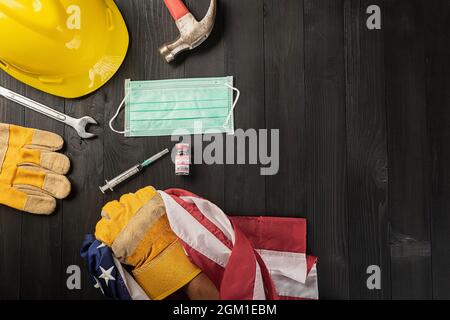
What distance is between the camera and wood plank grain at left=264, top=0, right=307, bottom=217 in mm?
1093

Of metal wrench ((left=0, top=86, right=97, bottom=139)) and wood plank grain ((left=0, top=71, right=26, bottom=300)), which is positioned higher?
metal wrench ((left=0, top=86, right=97, bottom=139))

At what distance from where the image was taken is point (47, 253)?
3.73 ft

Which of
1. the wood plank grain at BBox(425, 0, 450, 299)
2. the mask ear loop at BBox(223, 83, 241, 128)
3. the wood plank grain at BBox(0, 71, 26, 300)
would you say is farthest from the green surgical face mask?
the wood plank grain at BBox(425, 0, 450, 299)

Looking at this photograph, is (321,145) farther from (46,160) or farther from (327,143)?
(46,160)

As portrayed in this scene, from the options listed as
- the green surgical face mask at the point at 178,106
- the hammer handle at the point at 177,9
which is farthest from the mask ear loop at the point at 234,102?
the hammer handle at the point at 177,9

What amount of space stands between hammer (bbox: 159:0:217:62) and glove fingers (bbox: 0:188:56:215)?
64cm

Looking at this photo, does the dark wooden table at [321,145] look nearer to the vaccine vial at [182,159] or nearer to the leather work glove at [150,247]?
the vaccine vial at [182,159]

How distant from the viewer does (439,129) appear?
3.55 feet

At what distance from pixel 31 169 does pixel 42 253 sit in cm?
29

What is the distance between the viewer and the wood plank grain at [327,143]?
3.51ft

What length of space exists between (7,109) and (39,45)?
329 millimetres

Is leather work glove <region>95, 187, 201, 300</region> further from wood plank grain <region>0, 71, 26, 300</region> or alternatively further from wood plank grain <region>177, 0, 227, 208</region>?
wood plank grain <region>0, 71, 26, 300</region>

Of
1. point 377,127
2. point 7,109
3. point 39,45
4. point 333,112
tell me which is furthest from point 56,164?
point 377,127

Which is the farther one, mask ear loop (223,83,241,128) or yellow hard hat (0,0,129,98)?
mask ear loop (223,83,241,128)
